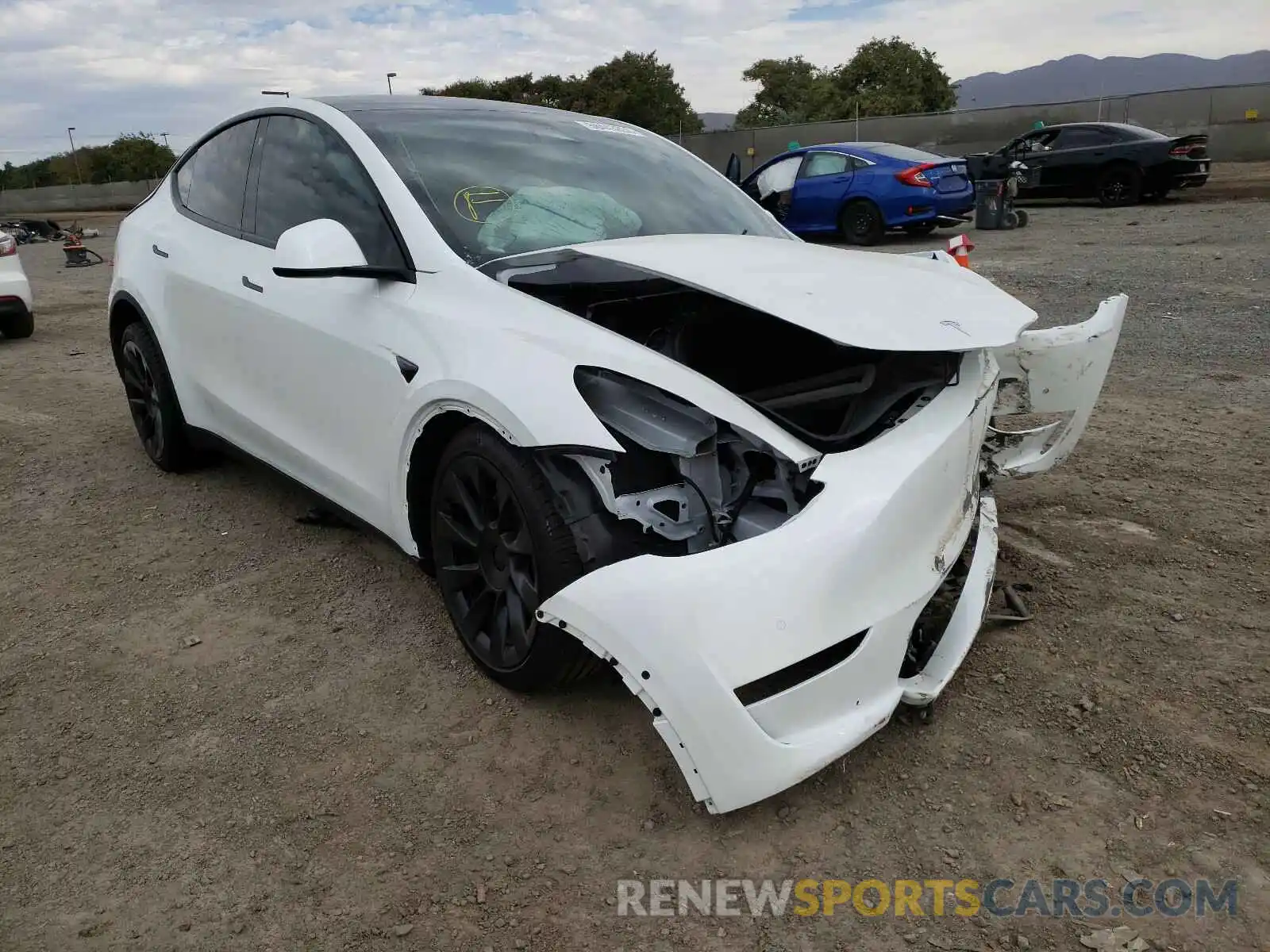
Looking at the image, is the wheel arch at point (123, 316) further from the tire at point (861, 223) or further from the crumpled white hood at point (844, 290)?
the tire at point (861, 223)

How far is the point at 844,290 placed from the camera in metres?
2.57

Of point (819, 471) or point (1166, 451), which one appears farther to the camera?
point (1166, 451)

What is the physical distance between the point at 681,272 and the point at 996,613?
1.54 metres

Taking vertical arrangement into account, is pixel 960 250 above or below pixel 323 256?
below

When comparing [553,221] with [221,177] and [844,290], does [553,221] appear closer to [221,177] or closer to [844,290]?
[844,290]

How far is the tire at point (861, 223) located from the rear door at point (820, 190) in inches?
5.5

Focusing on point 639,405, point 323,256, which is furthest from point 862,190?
point 639,405

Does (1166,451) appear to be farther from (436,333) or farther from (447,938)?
(447,938)

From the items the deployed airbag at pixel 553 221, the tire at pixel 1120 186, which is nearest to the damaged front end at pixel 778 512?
the deployed airbag at pixel 553 221

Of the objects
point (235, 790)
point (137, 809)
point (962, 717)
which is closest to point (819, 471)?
point (962, 717)

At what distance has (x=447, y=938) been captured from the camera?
1979mm

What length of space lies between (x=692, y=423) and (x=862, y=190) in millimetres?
10857

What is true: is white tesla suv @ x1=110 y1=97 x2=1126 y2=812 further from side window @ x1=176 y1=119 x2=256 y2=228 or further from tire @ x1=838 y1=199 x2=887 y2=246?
tire @ x1=838 y1=199 x2=887 y2=246

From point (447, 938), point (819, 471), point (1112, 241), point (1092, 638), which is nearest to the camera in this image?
point (447, 938)
